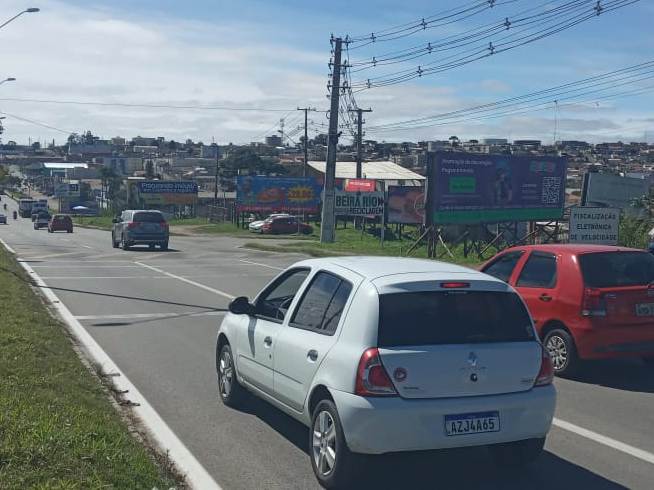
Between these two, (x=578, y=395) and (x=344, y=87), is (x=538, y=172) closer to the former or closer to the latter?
(x=344, y=87)

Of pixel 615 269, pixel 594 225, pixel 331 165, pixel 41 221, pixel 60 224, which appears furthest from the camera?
Result: pixel 41 221

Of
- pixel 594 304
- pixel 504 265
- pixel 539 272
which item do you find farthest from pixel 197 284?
pixel 594 304

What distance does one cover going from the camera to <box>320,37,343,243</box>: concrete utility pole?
40781 mm

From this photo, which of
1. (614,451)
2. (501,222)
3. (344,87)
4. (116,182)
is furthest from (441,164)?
(116,182)

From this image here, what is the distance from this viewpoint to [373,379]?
618cm

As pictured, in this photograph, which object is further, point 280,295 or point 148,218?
point 148,218

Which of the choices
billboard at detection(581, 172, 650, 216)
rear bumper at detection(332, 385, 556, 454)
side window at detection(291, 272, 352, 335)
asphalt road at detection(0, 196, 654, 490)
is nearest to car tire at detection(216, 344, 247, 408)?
asphalt road at detection(0, 196, 654, 490)

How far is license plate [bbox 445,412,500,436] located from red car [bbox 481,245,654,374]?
14.4ft

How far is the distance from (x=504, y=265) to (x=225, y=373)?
4.58 m

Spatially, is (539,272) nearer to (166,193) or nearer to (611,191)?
(611,191)

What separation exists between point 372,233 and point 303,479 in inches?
2333

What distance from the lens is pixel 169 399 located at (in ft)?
31.1

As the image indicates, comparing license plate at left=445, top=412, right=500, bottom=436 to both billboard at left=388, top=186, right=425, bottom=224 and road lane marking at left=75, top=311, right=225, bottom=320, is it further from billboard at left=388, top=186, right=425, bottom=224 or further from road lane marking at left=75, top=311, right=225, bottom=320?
billboard at left=388, top=186, right=425, bottom=224

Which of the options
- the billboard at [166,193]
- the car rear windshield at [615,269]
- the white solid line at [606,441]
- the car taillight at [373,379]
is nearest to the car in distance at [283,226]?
the billboard at [166,193]
